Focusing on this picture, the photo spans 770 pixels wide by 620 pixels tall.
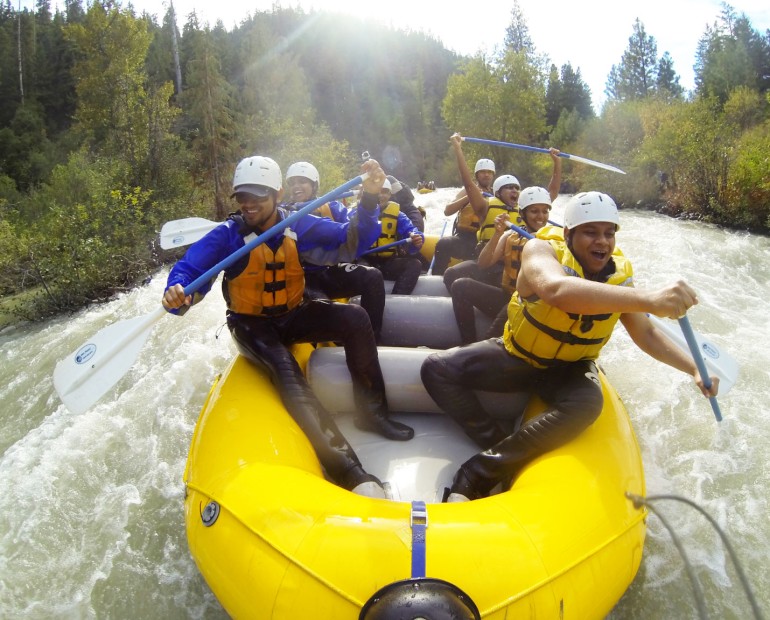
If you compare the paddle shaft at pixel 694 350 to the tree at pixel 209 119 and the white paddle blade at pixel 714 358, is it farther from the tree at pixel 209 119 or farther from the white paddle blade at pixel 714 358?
the tree at pixel 209 119

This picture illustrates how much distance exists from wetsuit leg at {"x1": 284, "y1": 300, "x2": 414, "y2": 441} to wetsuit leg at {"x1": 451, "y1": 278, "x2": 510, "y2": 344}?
3.31ft

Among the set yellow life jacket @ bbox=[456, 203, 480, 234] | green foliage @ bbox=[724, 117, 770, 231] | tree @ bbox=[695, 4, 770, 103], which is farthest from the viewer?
tree @ bbox=[695, 4, 770, 103]

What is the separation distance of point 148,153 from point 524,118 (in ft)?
57.8

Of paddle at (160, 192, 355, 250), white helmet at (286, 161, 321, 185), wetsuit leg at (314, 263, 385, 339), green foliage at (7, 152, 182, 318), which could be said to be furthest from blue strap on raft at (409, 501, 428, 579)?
green foliage at (7, 152, 182, 318)

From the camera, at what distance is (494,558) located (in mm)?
1558

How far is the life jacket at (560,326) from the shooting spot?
222cm

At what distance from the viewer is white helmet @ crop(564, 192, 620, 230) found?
2203mm

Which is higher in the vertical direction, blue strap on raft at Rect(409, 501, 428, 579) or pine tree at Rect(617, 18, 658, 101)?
pine tree at Rect(617, 18, 658, 101)

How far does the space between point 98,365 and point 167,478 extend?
0.88 meters

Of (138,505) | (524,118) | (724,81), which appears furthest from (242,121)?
(724,81)

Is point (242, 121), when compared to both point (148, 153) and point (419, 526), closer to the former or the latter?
point (148, 153)

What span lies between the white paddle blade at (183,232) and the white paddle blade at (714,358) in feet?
8.60

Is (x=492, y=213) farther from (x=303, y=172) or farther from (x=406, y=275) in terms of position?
(x=303, y=172)

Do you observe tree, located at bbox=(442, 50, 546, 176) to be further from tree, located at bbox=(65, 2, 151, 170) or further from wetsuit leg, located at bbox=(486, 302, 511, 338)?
wetsuit leg, located at bbox=(486, 302, 511, 338)
